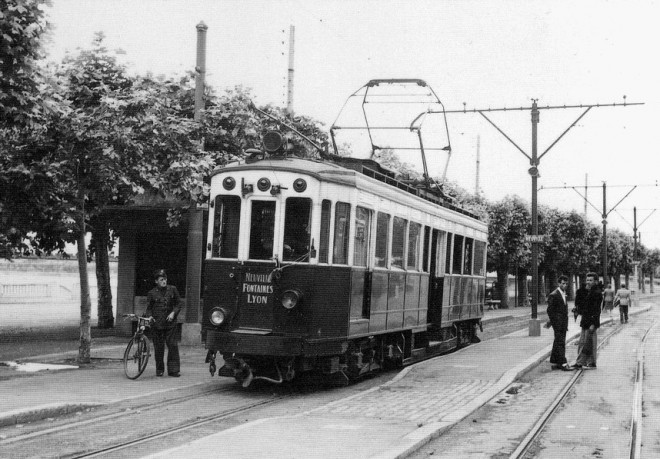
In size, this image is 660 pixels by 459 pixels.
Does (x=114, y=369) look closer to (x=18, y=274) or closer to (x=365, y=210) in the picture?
(x=365, y=210)

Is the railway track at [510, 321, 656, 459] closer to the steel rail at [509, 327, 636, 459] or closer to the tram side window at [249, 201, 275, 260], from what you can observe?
the steel rail at [509, 327, 636, 459]

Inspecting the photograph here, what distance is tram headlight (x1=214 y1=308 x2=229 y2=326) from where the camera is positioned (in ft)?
41.0

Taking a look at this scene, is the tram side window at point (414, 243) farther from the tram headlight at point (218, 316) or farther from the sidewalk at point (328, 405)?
the tram headlight at point (218, 316)

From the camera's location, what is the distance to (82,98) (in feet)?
50.4

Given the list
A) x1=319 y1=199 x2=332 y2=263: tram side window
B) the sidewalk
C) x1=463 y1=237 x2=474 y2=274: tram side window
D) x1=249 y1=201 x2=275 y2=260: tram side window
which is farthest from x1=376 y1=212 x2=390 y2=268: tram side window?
x1=463 y1=237 x2=474 y2=274: tram side window

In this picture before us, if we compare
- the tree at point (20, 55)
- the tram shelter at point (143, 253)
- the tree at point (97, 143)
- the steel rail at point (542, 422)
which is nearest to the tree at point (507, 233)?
the tram shelter at point (143, 253)

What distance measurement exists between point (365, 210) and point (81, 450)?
20.4 feet

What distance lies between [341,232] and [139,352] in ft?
11.8

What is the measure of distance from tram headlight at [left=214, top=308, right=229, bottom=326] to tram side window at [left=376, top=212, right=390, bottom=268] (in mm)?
2604

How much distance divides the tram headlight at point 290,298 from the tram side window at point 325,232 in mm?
567

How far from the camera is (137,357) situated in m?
13.6

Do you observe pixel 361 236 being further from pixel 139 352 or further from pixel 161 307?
pixel 139 352

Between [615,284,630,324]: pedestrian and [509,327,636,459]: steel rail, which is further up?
[615,284,630,324]: pedestrian

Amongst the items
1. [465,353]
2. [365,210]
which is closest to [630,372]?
[465,353]
